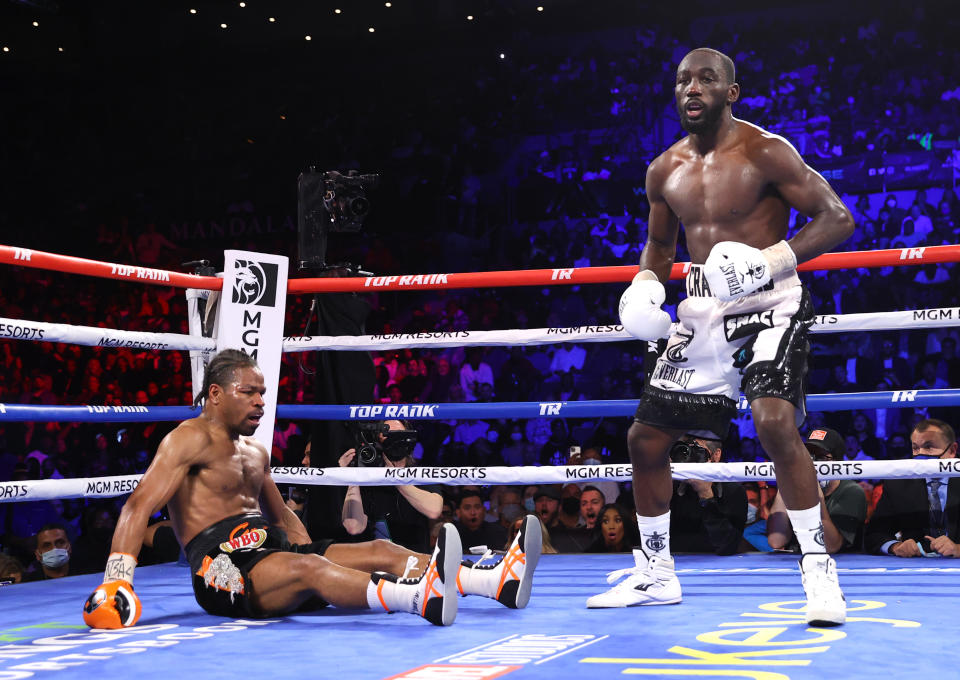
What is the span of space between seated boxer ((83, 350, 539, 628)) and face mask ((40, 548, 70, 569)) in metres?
2.17

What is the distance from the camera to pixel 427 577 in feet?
6.54

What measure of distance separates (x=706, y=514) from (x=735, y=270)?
1544 millimetres

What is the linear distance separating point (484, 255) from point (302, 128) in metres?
2.47

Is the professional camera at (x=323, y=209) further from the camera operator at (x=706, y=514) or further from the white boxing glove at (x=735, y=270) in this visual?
the white boxing glove at (x=735, y=270)

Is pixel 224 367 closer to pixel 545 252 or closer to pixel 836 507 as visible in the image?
pixel 836 507

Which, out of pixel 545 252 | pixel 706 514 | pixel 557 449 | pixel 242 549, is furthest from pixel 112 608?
pixel 545 252

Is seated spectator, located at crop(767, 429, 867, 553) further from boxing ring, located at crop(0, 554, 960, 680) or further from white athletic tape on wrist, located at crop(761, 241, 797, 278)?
white athletic tape on wrist, located at crop(761, 241, 797, 278)

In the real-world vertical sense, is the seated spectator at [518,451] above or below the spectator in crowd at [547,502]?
above

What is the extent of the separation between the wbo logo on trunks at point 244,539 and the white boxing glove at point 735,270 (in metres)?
1.11

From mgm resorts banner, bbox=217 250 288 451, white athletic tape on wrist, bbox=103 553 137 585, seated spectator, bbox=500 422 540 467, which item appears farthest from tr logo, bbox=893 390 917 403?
seated spectator, bbox=500 422 540 467

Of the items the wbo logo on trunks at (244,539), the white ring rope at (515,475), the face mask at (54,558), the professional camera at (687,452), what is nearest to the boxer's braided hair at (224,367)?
the wbo logo on trunks at (244,539)

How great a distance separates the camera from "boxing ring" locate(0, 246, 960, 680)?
160 centimetres

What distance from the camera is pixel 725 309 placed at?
7.45 ft

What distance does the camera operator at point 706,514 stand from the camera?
3367 mm
